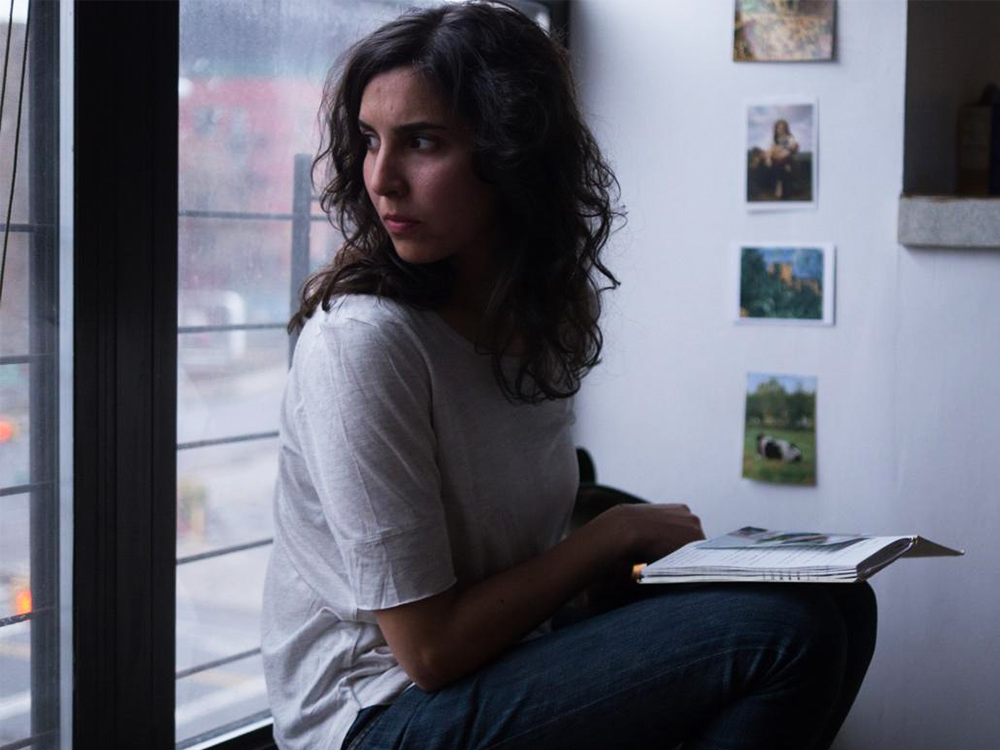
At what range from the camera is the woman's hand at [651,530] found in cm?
144

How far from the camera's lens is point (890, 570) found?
6.74ft

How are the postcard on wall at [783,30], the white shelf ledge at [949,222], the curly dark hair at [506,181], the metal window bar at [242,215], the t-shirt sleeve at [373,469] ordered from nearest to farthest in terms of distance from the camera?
1. the t-shirt sleeve at [373,469]
2. the curly dark hair at [506,181]
3. the metal window bar at [242,215]
4. the white shelf ledge at [949,222]
5. the postcard on wall at [783,30]

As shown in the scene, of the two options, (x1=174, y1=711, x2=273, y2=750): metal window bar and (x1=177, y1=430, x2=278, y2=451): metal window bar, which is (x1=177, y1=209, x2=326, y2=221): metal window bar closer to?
(x1=177, y1=430, x2=278, y2=451): metal window bar

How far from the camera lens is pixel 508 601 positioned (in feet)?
4.39

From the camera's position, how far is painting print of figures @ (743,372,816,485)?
2.12m

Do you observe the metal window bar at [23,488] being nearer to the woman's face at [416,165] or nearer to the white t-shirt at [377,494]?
the white t-shirt at [377,494]

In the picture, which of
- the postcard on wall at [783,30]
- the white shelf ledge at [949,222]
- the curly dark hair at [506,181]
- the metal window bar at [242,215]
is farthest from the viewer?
the postcard on wall at [783,30]

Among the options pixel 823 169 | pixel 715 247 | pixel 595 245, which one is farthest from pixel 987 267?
pixel 595 245

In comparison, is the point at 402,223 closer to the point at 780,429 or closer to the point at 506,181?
the point at 506,181

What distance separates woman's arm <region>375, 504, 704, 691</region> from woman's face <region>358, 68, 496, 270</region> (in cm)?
36

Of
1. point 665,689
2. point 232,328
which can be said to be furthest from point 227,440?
point 665,689

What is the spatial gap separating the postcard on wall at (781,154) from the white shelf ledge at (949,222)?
0.56 feet

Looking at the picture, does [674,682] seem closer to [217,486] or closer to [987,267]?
[217,486]

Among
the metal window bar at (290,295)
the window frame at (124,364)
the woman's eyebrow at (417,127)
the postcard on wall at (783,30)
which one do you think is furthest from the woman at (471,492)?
the postcard on wall at (783,30)
